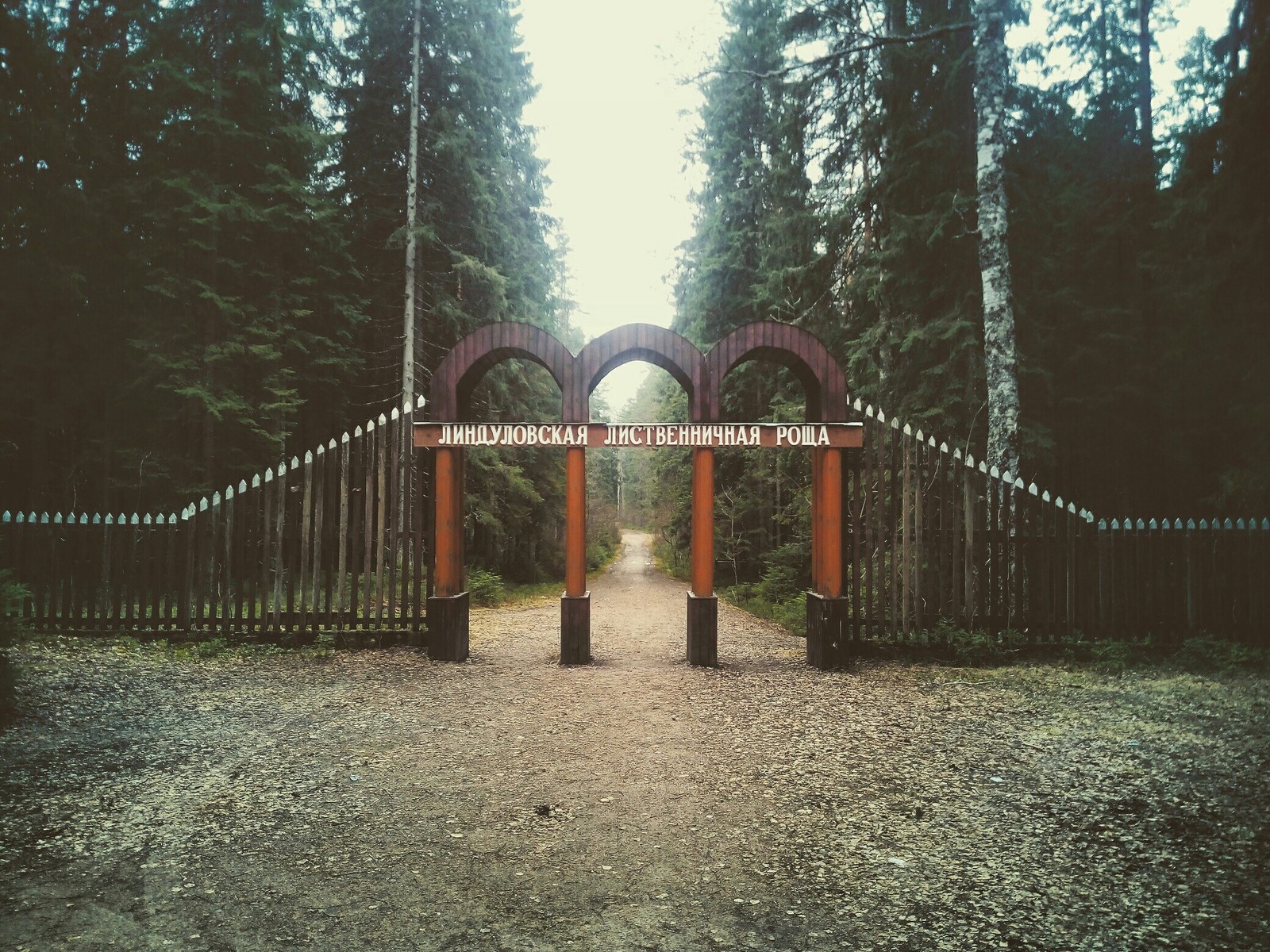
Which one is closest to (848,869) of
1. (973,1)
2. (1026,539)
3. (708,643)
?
(708,643)

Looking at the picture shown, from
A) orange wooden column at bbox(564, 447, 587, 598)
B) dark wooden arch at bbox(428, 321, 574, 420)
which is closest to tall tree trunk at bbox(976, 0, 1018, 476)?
orange wooden column at bbox(564, 447, 587, 598)

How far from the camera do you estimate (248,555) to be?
10031 mm

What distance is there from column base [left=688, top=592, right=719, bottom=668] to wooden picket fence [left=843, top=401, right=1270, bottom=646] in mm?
1791

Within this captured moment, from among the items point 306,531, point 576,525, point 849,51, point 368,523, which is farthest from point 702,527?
point 849,51

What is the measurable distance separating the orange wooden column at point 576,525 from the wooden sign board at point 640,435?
268mm

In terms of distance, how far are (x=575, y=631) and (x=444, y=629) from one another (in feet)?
5.53

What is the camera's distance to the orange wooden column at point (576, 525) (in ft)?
30.5

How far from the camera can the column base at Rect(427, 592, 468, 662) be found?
9281 mm

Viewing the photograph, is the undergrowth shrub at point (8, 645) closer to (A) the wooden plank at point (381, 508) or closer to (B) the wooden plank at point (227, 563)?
(B) the wooden plank at point (227, 563)

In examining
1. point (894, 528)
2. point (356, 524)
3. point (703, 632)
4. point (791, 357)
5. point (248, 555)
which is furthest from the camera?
point (248, 555)

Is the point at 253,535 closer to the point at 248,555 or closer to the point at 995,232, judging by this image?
the point at 248,555

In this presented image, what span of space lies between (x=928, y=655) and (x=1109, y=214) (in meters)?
11.5

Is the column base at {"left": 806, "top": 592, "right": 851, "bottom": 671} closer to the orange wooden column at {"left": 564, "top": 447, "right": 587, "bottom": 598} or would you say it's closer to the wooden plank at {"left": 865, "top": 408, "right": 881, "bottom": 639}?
the wooden plank at {"left": 865, "top": 408, "right": 881, "bottom": 639}

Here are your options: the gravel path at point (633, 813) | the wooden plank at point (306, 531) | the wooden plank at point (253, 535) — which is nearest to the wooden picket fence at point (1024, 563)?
the gravel path at point (633, 813)
